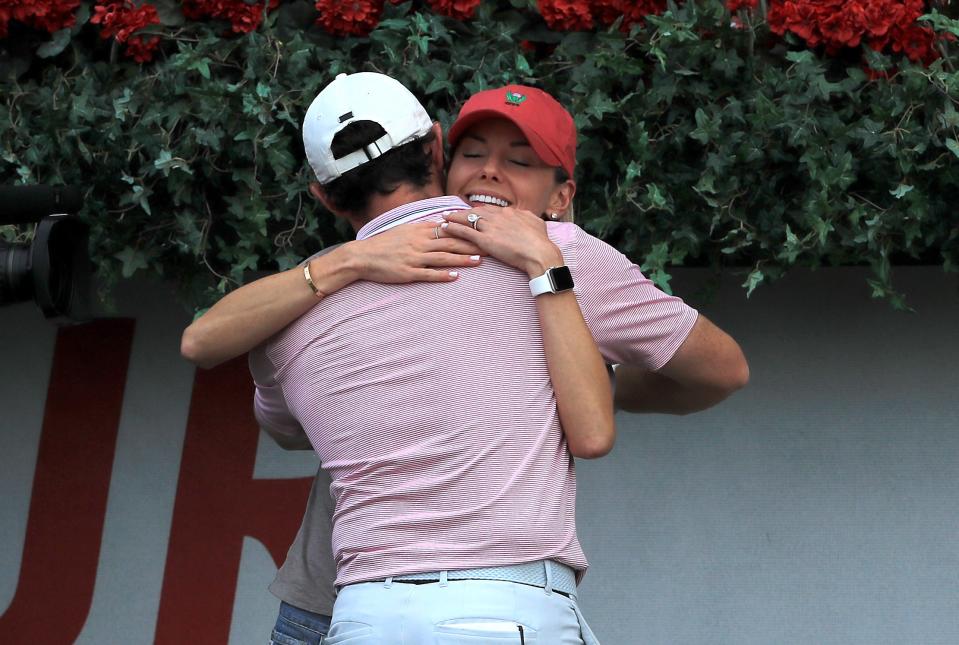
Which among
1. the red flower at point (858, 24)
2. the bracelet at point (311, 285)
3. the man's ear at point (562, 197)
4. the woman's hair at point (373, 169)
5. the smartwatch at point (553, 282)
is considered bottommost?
the bracelet at point (311, 285)

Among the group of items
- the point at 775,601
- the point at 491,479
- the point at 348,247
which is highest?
the point at 348,247

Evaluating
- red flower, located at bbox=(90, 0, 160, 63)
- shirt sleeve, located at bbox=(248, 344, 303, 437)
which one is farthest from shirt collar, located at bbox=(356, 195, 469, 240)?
red flower, located at bbox=(90, 0, 160, 63)

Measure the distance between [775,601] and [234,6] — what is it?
2037mm

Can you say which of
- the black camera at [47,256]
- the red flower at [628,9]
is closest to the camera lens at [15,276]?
the black camera at [47,256]

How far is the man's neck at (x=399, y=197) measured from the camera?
2.06m

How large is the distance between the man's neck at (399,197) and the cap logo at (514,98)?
33cm

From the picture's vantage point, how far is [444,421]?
1.82m

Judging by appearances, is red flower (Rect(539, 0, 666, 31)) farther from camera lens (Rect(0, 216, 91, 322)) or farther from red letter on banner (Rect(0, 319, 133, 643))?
red letter on banner (Rect(0, 319, 133, 643))

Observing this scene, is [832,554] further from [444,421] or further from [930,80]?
[444,421]

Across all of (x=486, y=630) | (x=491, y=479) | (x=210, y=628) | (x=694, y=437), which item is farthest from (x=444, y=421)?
(x=210, y=628)

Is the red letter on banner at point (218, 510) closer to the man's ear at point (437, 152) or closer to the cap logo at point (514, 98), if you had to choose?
the cap logo at point (514, 98)

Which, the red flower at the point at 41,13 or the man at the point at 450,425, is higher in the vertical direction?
the red flower at the point at 41,13

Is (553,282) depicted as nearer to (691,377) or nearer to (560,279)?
(560,279)

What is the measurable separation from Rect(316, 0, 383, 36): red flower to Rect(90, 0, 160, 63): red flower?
425mm
